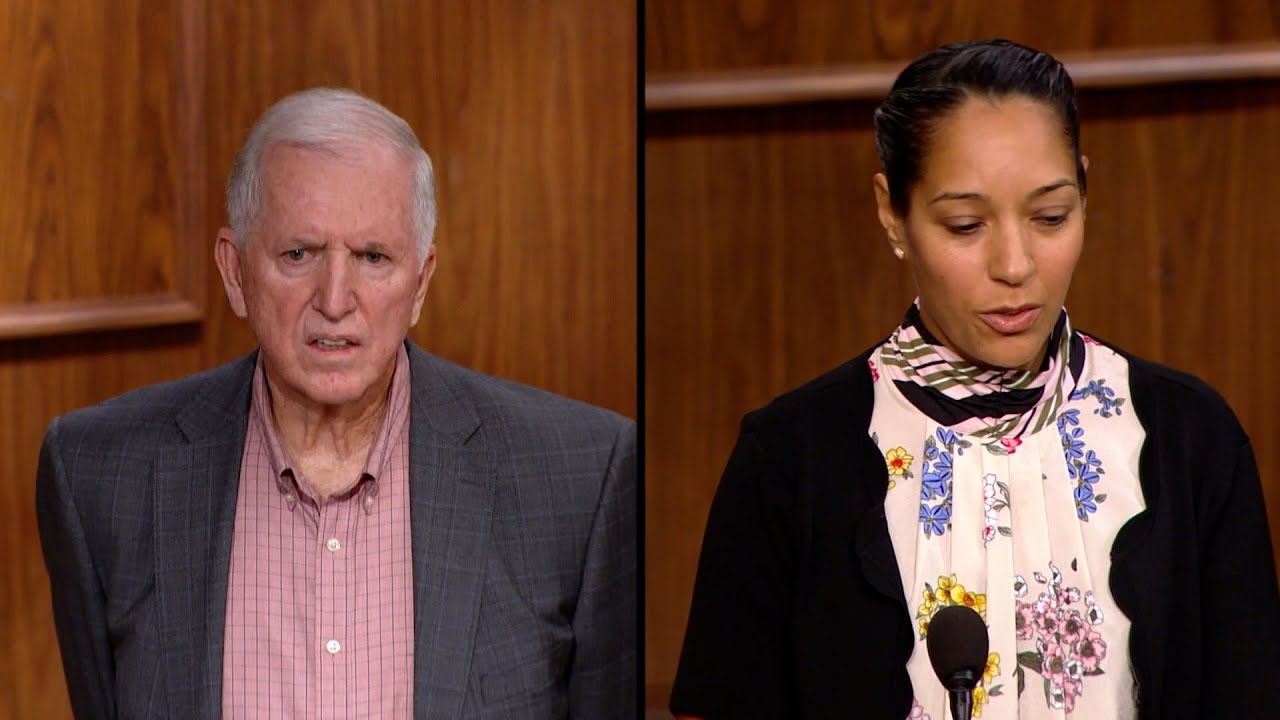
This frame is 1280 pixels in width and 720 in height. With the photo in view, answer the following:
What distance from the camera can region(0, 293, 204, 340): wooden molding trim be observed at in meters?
1.83

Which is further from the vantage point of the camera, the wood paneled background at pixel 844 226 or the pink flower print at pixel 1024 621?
the wood paneled background at pixel 844 226

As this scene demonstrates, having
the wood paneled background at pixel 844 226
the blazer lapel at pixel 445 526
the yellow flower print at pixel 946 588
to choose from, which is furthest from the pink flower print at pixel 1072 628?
the blazer lapel at pixel 445 526

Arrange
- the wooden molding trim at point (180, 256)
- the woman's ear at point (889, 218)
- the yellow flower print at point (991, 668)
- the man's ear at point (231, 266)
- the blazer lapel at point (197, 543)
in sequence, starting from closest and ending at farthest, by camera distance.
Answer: the yellow flower print at point (991, 668)
the woman's ear at point (889, 218)
the blazer lapel at point (197, 543)
the man's ear at point (231, 266)
the wooden molding trim at point (180, 256)

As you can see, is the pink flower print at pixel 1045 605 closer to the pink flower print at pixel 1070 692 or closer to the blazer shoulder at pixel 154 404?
the pink flower print at pixel 1070 692

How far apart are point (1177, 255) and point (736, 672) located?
73 centimetres

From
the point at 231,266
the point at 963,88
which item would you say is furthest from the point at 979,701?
the point at 231,266

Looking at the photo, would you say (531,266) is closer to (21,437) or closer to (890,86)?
(890,86)

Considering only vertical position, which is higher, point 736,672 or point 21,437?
point 21,437

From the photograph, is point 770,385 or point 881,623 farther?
point 770,385

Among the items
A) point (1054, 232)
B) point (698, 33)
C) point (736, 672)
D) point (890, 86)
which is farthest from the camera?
point (698, 33)

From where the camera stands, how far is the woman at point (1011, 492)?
1.42 meters

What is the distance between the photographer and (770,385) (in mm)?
1785

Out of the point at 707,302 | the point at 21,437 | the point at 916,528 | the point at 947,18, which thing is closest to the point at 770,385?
the point at 707,302

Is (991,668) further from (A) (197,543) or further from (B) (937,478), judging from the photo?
(A) (197,543)
